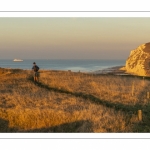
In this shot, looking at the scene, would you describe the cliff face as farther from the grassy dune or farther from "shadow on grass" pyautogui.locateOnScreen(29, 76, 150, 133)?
the grassy dune

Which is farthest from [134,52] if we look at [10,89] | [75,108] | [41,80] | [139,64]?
[75,108]

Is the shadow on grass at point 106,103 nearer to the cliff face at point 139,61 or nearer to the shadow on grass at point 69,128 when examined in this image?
the shadow on grass at point 69,128

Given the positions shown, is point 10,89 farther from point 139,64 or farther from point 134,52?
point 134,52

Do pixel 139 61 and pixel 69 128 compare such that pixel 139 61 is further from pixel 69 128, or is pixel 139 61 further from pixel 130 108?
pixel 69 128

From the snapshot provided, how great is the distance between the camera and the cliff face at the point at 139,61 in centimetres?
6850

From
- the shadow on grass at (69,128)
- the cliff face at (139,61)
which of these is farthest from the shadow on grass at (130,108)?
the cliff face at (139,61)

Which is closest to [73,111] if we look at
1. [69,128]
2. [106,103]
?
[69,128]

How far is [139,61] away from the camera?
71.9m

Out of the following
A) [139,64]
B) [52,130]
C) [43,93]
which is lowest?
[52,130]

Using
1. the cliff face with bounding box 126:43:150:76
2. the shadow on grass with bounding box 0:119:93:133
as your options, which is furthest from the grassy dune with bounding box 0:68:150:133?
the cliff face with bounding box 126:43:150:76

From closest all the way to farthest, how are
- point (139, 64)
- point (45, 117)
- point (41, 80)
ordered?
1. point (45, 117)
2. point (41, 80)
3. point (139, 64)

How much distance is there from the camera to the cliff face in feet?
225

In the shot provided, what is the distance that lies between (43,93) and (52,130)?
8.91 meters
